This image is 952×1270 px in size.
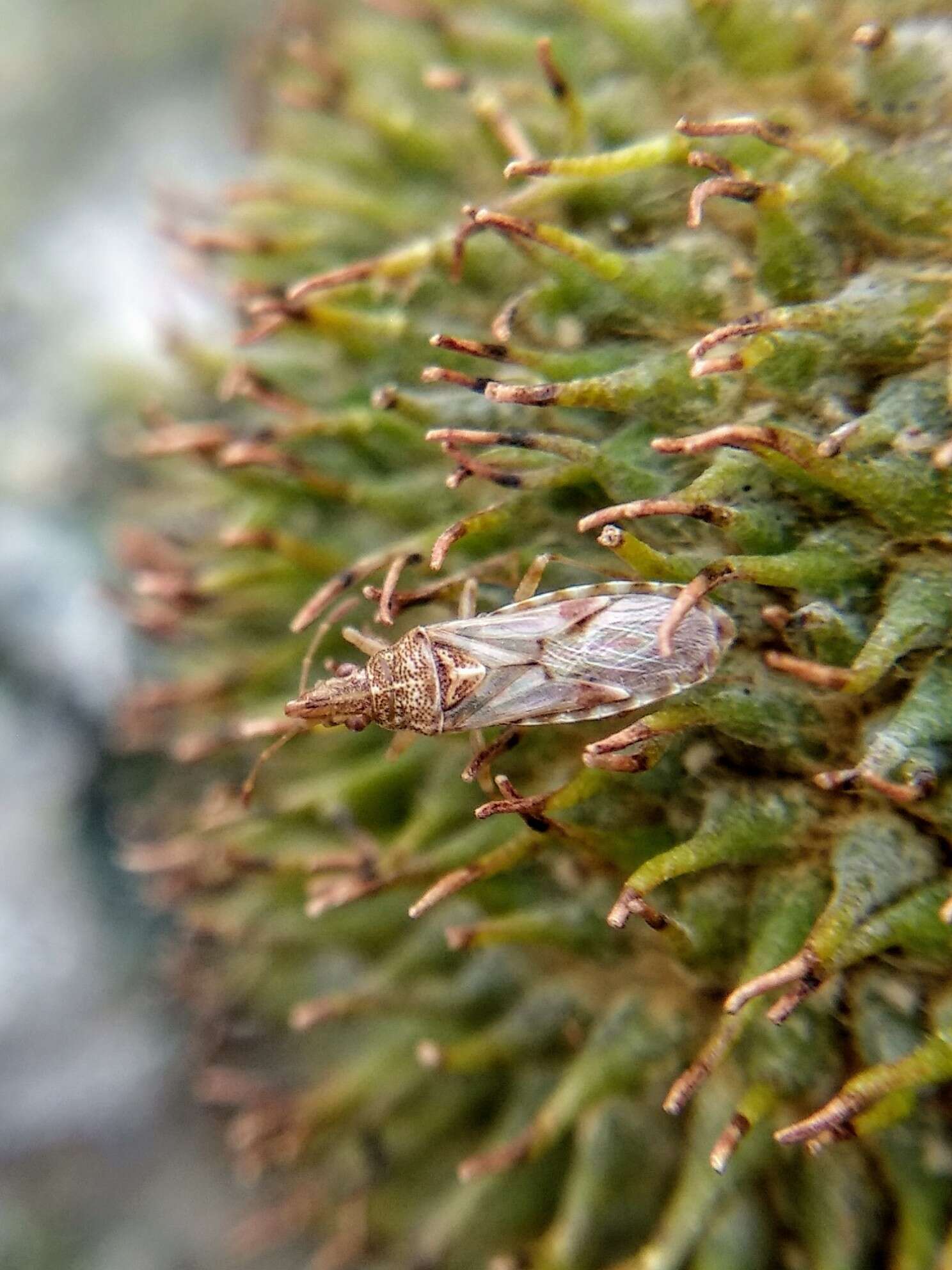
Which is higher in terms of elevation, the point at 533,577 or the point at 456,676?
the point at 533,577

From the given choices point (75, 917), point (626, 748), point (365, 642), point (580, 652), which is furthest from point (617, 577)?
point (75, 917)

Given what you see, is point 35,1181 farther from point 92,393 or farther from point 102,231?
point 102,231

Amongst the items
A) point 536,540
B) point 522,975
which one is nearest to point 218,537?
point 536,540

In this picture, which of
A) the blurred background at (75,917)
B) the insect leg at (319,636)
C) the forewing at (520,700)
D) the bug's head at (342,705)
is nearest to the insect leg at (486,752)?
the forewing at (520,700)

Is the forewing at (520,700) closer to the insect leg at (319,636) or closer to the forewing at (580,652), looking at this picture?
the forewing at (580,652)

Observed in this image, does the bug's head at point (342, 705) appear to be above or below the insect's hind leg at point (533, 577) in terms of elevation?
below

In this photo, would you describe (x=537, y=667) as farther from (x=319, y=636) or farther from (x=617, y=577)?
(x=319, y=636)
